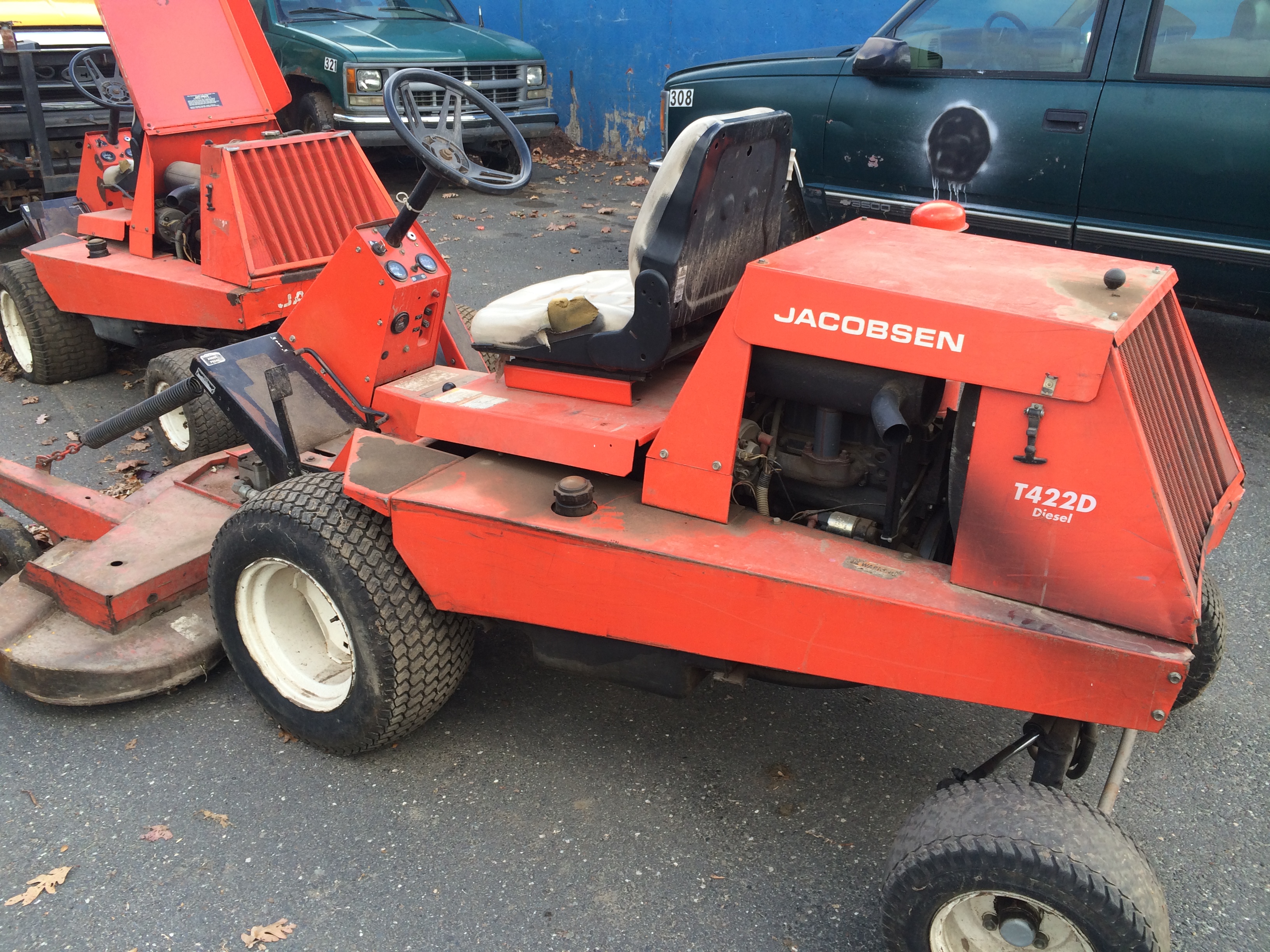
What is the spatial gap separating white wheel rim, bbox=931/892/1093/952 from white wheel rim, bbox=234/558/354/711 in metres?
1.66

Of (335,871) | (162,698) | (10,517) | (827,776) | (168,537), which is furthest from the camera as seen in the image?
(10,517)

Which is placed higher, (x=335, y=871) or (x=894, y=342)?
(x=894, y=342)

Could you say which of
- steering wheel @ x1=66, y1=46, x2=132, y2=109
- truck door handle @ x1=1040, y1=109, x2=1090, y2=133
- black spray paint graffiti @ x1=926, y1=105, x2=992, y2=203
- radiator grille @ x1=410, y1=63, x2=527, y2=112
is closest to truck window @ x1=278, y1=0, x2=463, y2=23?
radiator grille @ x1=410, y1=63, x2=527, y2=112

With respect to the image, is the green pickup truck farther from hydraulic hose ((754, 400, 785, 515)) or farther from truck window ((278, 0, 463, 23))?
truck window ((278, 0, 463, 23))

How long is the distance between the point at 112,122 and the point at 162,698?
12.6 ft

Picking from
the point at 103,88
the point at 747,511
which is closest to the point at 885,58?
the point at 747,511

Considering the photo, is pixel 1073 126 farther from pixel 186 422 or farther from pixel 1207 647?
pixel 186 422

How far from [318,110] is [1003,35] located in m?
5.75

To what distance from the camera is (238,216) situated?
4531 millimetres

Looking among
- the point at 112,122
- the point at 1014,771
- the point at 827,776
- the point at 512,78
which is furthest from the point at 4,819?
the point at 512,78

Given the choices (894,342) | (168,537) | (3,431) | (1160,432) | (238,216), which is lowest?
(3,431)

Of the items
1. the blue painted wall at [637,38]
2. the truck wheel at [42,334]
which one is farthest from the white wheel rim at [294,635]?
the blue painted wall at [637,38]

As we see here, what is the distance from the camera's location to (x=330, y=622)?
120 inches

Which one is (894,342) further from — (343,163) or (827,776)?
(343,163)
